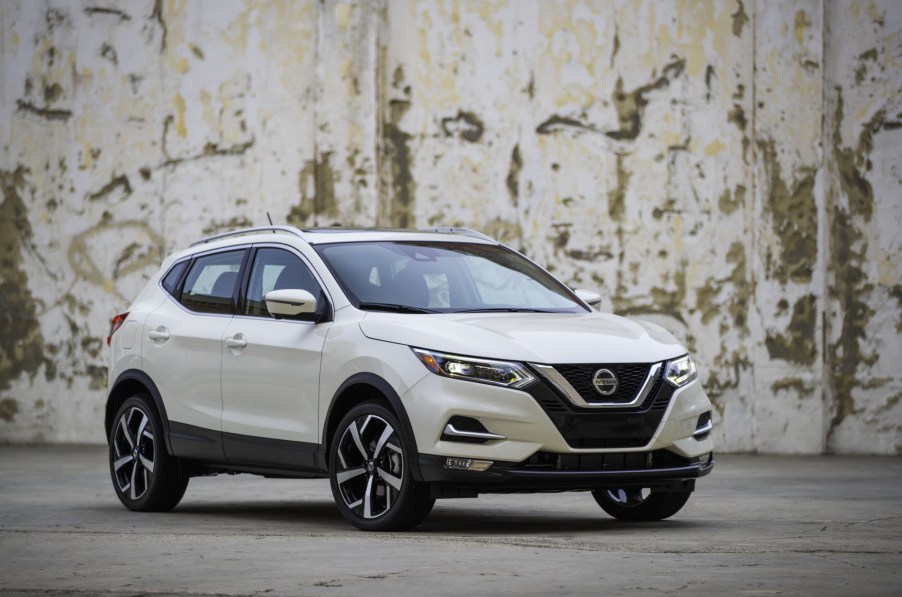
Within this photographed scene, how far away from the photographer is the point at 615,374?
26.2 ft

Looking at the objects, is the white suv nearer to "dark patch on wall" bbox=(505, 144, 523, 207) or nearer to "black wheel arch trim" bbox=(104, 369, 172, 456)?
"black wheel arch trim" bbox=(104, 369, 172, 456)

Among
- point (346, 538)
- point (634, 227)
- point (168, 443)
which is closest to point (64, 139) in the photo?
point (634, 227)

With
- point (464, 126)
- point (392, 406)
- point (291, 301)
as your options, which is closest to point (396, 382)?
point (392, 406)

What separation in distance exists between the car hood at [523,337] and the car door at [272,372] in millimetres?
570

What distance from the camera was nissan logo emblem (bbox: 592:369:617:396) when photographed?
7910 mm

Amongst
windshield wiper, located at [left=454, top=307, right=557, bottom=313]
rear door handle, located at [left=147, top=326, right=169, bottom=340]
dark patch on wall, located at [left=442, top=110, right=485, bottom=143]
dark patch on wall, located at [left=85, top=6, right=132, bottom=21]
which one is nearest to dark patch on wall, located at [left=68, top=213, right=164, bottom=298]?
dark patch on wall, located at [left=85, top=6, right=132, bottom=21]

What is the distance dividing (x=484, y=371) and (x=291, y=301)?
1.36m

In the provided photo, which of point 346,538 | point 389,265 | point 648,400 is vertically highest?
point 389,265

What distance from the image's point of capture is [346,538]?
7891 mm

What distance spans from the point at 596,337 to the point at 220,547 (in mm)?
2262

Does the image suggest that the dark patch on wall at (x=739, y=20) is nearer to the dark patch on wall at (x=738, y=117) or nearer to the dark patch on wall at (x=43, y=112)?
the dark patch on wall at (x=738, y=117)

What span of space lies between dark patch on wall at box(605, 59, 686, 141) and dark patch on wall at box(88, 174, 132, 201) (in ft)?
17.2

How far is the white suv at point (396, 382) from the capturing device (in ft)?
25.7

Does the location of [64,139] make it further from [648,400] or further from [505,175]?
[648,400]
